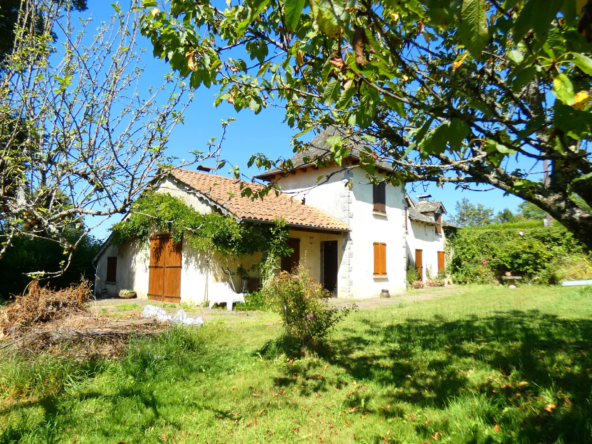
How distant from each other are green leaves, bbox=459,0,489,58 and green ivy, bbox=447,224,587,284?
16.0 meters

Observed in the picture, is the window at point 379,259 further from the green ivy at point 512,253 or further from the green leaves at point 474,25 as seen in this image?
the green leaves at point 474,25

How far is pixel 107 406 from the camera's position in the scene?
10.8 ft

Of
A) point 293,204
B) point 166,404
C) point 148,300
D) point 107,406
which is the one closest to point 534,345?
point 166,404

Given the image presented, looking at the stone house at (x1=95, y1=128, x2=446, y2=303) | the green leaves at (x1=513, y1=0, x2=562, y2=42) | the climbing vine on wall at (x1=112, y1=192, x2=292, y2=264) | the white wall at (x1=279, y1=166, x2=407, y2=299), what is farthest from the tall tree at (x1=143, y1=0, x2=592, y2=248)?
the white wall at (x1=279, y1=166, x2=407, y2=299)

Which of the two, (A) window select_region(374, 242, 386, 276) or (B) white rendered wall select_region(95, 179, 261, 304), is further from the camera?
(A) window select_region(374, 242, 386, 276)

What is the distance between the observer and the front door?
45.0 feet

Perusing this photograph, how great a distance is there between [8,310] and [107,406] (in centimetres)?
287

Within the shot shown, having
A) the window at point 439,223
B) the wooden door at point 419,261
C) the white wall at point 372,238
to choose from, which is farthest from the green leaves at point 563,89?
the window at point 439,223

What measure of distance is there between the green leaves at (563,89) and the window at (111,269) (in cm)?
1584

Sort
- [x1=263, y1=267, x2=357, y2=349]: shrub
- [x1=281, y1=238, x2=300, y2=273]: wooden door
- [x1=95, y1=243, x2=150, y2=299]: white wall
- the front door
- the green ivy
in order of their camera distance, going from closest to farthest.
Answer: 1. [x1=263, y1=267, x2=357, y2=349]: shrub
2. [x1=281, y1=238, x2=300, y2=273]: wooden door
3. [x1=95, y1=243, x2=150, y2=299]: white wall
4. the front door
5. the green ivy

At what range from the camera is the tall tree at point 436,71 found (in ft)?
3.85

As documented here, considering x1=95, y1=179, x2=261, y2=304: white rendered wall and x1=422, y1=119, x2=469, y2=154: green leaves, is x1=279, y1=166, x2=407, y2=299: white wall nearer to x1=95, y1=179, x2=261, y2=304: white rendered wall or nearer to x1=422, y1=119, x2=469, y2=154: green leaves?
x1=95, y1=179, x2=261, y2=304: white rendered wall

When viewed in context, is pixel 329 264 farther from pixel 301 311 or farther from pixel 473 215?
pixel 473 215

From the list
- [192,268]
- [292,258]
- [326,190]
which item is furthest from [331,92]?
[326,190]
